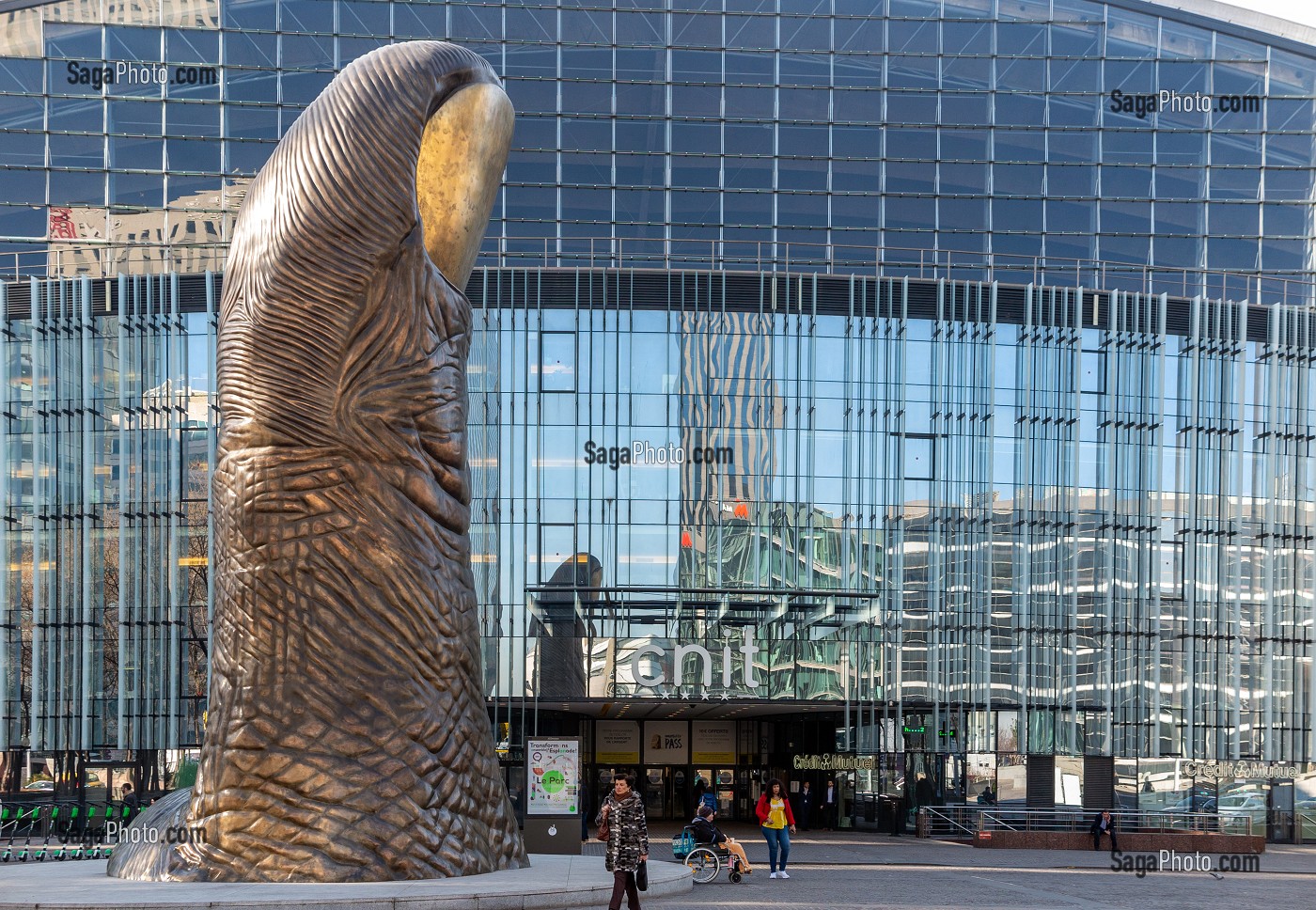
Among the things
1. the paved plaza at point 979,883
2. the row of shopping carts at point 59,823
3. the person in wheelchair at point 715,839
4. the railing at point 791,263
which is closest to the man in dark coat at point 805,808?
the paved plaza at point 979,883

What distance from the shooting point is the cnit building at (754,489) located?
1571 inches

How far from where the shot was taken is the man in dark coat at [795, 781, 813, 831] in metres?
41.4

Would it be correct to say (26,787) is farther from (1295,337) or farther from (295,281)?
(1295,337)

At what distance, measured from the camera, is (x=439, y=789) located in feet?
50.0

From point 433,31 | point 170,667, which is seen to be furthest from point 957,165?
point 170,667

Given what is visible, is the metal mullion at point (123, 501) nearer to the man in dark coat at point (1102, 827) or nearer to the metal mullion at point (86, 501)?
the metal mullion at point (86, 501)

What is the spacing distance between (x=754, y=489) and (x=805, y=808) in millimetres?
8345

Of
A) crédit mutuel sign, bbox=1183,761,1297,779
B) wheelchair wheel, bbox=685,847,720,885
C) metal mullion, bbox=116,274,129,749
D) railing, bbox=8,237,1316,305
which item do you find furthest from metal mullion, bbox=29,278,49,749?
crédit mutuel sign, bbox=1183,761,1297,779

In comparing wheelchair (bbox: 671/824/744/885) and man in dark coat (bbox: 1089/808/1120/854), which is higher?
wheelchair (bbox: 671/824/744/885)

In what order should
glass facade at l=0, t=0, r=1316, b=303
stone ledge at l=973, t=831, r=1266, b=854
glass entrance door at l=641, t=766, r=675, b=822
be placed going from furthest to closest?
glass facade at l=0, t=0, r=1316, b=303, glass entrance door at l=641, t=766, r=675, b=822, stone ledge at l=973, t=831, r=1266, b=854

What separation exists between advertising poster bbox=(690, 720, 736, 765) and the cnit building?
15cm

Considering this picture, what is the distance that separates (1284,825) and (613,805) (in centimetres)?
3253

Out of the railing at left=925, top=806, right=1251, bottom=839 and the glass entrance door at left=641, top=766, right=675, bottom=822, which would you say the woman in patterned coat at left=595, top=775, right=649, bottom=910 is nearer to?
the railing at left=925, top=806, right=1251, bottom=839

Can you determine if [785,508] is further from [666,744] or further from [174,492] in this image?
[174,492]
